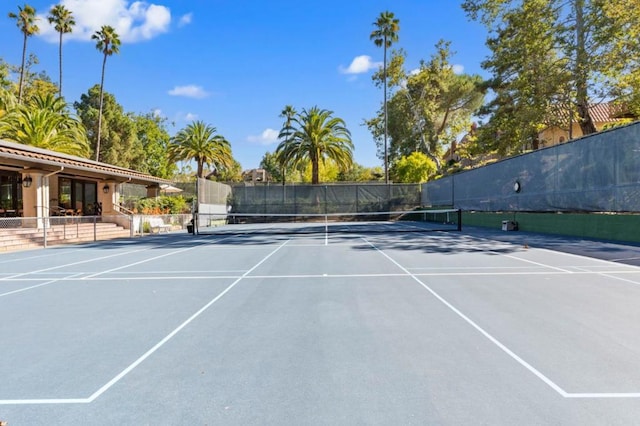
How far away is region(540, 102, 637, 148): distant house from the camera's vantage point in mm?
25406

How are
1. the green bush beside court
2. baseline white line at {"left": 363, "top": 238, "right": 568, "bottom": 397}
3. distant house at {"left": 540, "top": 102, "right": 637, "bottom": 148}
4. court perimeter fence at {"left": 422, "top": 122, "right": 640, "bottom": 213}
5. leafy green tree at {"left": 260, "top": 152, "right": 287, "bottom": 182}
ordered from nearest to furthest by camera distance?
baseline white line at {"left": 363, "top": 238, "right": 568, "bottom": 397} → court perimeter fence at {"left": 422, "top": 122, "right": 640, "bottom": 213} → the green bush beside court → distant house at {"left": 540, "top": 102, "right": 637, "bottom": 148} → leafy green tree at {"left": 260, "top": 152, "right": 287, "bottom": 182}

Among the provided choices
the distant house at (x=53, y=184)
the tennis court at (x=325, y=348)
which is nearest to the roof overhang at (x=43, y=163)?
the distant house at (x=53, y=184)

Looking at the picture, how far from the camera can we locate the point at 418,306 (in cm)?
641

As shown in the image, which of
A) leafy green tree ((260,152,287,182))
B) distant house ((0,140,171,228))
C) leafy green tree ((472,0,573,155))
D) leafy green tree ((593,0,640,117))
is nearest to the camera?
distant house ((0,140,171,228))

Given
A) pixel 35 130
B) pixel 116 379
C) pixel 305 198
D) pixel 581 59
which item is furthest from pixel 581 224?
pixel 35 130

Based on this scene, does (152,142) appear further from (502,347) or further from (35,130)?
(502,347)

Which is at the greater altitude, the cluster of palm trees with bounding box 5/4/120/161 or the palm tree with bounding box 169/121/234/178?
the cluster of palm trees with bounding box 5/4/120/161

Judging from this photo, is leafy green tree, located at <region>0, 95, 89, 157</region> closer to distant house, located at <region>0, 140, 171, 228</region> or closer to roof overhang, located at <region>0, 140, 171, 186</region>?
distant house, located at <region>0, 140, 171, 228</region>

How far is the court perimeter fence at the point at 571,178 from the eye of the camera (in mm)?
14648

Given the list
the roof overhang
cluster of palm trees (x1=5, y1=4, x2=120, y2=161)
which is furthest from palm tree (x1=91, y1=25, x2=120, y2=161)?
the roof overhang

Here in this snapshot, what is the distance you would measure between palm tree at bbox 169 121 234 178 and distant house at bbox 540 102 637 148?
32.8 meters

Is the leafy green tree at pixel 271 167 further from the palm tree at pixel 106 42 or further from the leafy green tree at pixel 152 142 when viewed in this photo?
the palm tree at pixel 106 42

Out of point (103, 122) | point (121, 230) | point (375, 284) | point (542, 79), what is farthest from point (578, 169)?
point (103, 122)

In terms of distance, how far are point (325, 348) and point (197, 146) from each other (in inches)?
1678
